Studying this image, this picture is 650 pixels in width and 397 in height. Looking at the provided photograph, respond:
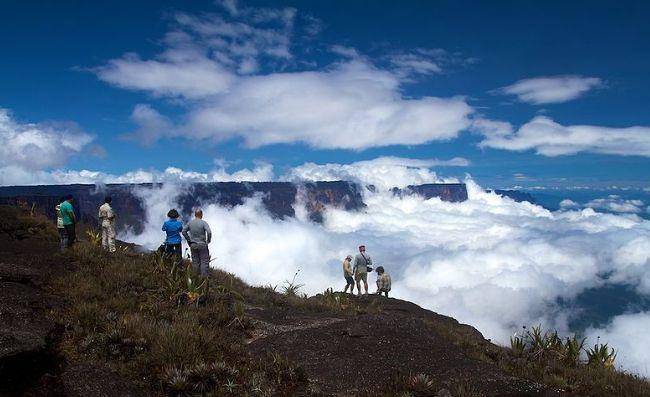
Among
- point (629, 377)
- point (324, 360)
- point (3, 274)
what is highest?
point (3, 274)

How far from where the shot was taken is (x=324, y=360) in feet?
28.5

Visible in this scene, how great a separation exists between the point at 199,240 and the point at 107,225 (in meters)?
4.51

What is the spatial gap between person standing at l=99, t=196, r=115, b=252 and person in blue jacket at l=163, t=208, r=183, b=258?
2.86 m

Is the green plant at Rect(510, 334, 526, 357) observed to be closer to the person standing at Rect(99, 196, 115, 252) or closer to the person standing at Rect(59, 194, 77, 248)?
the person standing at Rect(99, 196, 115, 252)

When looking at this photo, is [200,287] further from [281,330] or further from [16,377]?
[16,377]

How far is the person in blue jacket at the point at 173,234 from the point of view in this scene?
46.4 feet

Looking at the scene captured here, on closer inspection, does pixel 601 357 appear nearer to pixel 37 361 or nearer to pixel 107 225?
pixel 37 361

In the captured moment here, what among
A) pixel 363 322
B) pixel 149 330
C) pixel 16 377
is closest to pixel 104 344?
pixel 149 330

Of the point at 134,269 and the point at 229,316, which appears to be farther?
the point at 134,269

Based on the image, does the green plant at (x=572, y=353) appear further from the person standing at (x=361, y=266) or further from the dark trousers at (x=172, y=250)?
the dark trousers at (x=172, y=250)

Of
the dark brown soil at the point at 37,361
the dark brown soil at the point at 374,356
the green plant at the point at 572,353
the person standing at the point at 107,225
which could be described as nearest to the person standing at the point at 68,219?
the person standing at the point at 107,225

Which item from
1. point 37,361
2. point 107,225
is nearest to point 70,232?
point 107,225

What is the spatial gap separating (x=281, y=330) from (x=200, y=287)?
2675 mm

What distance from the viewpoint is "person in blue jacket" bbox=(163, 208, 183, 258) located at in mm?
14133
